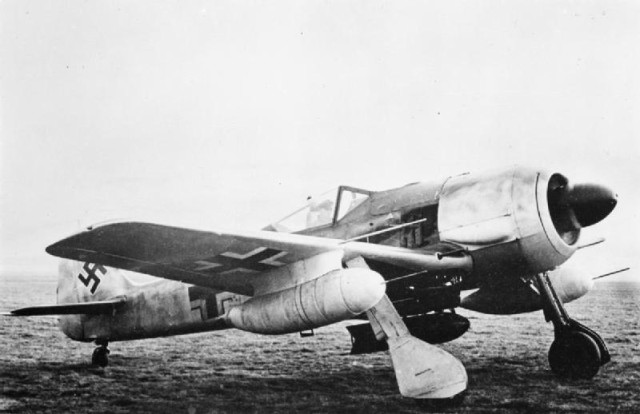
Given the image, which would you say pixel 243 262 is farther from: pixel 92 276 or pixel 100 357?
pixel 92 276

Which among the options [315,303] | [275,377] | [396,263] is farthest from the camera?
[275,377]

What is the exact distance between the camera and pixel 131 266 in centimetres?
464

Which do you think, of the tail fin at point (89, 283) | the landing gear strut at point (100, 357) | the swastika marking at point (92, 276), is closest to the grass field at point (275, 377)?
the landing gear strut at point (100, 357)

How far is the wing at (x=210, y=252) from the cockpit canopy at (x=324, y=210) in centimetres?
104

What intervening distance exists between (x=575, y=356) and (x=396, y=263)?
2.33 meters

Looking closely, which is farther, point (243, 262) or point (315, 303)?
point (243, 262)

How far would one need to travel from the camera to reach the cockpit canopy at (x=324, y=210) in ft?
19.4

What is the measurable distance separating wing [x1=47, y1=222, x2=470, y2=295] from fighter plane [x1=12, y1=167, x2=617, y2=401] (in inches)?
0.4

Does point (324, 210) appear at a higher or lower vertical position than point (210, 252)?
higher

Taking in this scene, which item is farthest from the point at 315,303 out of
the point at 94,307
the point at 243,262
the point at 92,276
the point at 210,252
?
the point at 92,276

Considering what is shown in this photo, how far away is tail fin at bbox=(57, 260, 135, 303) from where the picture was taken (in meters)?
7.51

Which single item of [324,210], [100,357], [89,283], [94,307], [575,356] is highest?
[324,210]

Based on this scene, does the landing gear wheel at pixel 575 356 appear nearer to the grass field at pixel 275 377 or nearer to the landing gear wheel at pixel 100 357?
the grass field at pixel 275 377

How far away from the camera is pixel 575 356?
226 inches
